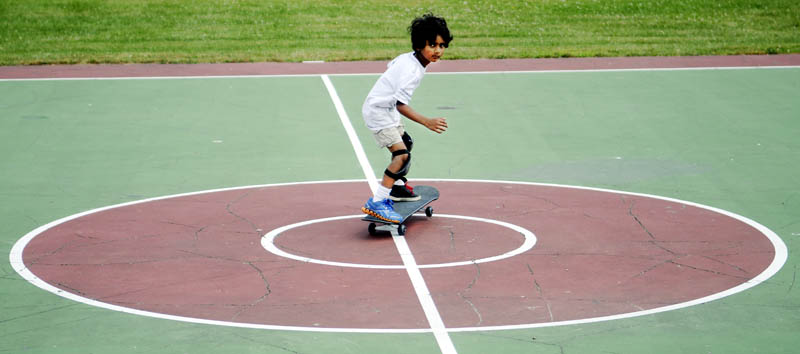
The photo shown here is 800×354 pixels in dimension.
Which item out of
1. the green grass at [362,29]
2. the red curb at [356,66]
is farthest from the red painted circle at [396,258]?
the green grass at [362,29]

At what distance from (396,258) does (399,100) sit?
59.1 inches

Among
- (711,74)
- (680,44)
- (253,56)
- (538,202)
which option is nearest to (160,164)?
(538,202)

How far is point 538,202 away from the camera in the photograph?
11562 millimetres

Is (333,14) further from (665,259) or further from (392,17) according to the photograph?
(665,259)

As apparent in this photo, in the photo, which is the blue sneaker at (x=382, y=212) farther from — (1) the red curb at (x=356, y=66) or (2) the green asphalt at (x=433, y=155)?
(1) the red curb at (x=356, y=66)

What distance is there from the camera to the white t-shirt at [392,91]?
32.2 feet

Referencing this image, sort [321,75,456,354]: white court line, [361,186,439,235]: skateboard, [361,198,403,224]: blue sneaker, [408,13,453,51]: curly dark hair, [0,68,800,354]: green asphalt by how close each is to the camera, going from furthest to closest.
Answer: [361,186,439,235]: skateboard → [361,198,403,224]: blue sneaker → [408,13,453,51]: curly dark hair → [0,68,800,354]: green asphalt → [321,75,456,354]: white court line

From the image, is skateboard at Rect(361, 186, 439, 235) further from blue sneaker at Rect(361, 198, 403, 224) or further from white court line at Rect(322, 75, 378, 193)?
white court line at Rect(322, 75, 378, 193)

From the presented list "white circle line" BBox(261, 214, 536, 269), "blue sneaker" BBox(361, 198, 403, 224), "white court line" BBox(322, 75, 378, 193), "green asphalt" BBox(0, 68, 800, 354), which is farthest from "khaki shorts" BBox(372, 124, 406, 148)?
"green asphalt" BBox(0, 68, 800, 354)

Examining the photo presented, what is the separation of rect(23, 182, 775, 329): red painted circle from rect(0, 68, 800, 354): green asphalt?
35 centimetres

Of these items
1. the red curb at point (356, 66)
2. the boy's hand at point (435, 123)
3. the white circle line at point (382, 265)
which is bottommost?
the red curb at point (356, 66)

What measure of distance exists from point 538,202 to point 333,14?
55.9 feet

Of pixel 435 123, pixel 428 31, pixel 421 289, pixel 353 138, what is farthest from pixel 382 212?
pixel 353 138

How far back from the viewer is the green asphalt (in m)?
7.57
